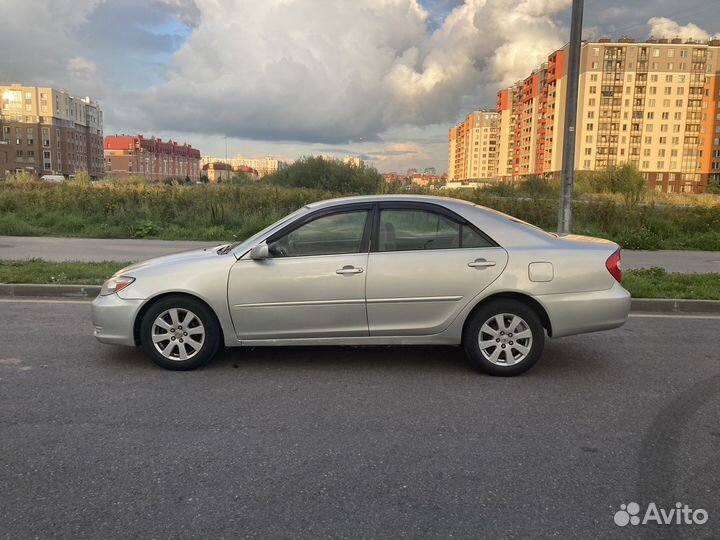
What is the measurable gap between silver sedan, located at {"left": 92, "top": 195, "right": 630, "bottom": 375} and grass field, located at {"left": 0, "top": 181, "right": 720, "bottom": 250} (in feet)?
34.2

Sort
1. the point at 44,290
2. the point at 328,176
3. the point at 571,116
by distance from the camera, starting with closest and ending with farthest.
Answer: the point at 44,290, the point at 571,116, the point at 328,176

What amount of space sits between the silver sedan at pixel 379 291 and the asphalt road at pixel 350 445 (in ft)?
1.12

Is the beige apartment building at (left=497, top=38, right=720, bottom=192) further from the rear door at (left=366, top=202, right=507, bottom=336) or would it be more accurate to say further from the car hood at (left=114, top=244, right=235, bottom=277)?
the car hood at (left=114, top=244, right=235, bottom=277)

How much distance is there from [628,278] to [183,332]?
23.2 ft

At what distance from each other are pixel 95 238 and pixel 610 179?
3306 centimetres

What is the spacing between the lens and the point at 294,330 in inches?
200

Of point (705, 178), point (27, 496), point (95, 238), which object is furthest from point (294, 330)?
point (705, 178)

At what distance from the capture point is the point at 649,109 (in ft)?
337

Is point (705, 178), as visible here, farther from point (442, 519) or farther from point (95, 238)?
point (442, 519)

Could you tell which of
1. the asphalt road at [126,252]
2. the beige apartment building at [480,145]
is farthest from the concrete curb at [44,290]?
the beige apartment building at [480,145]

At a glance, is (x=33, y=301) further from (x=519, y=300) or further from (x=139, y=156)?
(x=139, y=156)

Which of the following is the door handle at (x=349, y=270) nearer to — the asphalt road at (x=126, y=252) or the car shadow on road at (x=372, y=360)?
the car shadow on road at (x=372, y=360)

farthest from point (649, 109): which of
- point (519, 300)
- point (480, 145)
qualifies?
point (519, 300)

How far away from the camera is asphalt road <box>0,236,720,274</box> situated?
11.6m
